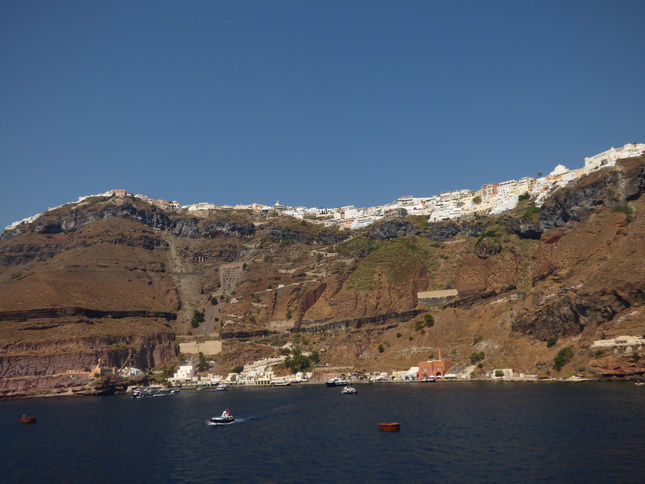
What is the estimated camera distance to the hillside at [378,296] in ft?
325

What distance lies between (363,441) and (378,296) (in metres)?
93.7

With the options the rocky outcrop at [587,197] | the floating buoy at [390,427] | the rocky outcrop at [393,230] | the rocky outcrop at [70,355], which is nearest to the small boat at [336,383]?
the rocky outcrop at [70,355]

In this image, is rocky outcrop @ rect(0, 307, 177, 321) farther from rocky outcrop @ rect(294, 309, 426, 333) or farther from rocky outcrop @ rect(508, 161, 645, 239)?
rocky outcrop @ rect(508, 161, 645, 239)

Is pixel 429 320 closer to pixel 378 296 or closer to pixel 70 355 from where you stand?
pixel 378 296

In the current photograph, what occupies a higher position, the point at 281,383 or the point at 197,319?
the point at 197,319

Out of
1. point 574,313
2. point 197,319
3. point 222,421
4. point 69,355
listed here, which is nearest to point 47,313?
point 69,355

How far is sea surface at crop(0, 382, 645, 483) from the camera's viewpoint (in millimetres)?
41656

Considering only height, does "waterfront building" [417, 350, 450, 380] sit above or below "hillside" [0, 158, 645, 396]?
below

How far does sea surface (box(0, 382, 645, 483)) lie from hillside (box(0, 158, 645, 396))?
1916cm

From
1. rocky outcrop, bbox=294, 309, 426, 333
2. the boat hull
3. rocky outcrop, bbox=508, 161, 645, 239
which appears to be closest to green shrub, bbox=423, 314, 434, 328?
rocky outcrop, bbox=294, 309, 426, 333

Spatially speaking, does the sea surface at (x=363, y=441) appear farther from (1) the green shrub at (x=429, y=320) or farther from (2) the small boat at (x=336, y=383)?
(1) the green shrub at (x=429, y=320)

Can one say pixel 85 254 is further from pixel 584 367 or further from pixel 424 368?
pixel 584 367

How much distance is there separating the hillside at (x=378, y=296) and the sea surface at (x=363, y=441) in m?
19.2

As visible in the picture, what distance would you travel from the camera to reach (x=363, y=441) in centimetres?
5347
